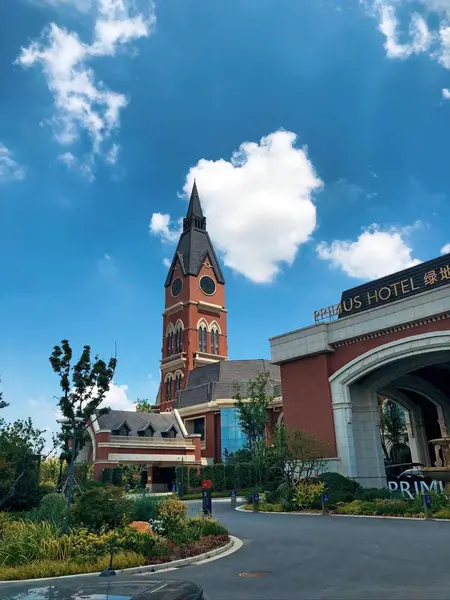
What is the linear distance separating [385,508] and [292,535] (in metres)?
5.51

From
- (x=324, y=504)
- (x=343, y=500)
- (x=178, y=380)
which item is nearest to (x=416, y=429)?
(x=343, y=500)

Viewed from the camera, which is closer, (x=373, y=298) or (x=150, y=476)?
(x=373, y=298)

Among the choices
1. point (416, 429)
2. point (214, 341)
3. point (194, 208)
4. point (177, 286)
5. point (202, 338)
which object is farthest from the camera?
point (194, 208)

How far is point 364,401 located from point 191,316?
4467 centimetres

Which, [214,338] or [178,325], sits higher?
[178,325]

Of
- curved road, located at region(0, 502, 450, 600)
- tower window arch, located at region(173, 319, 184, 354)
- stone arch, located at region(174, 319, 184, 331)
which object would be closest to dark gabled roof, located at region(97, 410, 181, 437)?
tower window arch, located at region(173, 319, 184, 354)

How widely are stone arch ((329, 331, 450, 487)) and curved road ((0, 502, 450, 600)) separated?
27.1ft

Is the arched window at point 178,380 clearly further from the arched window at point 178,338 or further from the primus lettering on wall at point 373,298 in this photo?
the primus lettering on wall at point 373,298

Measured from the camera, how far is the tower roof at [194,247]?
73.4m

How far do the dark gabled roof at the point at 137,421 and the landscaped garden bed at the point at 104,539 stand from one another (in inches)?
1449

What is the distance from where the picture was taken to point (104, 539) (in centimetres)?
1090

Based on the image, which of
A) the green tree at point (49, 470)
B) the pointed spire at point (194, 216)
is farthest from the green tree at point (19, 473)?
the pointed spire at point (194, 216)

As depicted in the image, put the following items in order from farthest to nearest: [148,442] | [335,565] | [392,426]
Result: [148,442] < [392,426] < [335,565]

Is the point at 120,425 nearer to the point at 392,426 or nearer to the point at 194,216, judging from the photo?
the point at 392,426
